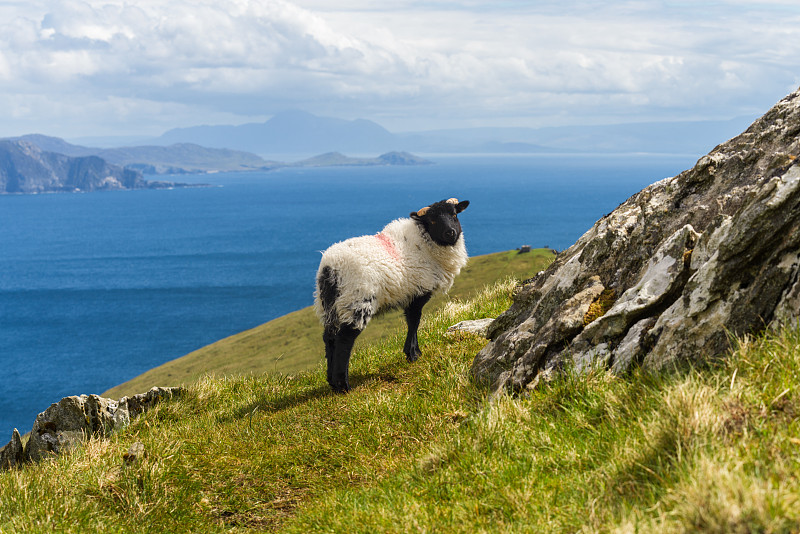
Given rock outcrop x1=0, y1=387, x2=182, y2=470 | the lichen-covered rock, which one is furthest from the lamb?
the lichen-covered rock

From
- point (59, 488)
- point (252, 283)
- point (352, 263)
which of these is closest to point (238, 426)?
point (59, 488)

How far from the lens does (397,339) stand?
42.2 feet

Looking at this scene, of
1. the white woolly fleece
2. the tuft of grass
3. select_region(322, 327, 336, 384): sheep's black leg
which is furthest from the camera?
select_region(322, 327, 336, 384): sheep's black leg

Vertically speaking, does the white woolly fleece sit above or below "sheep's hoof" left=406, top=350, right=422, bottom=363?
above

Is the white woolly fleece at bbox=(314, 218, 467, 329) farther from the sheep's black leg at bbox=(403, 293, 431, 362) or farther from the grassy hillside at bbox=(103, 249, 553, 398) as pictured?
the grassy hillside at bbox=(103, 249, 553, 398)

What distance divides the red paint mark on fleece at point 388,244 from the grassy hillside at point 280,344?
213 ft

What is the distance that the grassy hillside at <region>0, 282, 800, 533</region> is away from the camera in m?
4.10

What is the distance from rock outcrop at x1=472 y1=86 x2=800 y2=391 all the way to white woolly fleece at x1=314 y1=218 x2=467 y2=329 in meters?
2.35

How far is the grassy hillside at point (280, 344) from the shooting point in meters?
83.1

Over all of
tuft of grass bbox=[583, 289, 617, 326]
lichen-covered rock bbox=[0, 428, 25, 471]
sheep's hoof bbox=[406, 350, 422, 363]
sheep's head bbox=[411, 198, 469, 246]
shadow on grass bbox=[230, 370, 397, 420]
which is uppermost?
sheep's head bbox=[411, 198, 469, 246]

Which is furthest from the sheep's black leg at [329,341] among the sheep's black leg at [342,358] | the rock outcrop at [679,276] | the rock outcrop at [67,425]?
the rock outcrop at [67,425]

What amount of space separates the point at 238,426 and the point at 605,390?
543 cm

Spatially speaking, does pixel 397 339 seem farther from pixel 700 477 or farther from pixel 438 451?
pixel 700 477

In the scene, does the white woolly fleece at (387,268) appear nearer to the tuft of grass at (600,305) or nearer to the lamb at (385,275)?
the lamb at (385,275)
